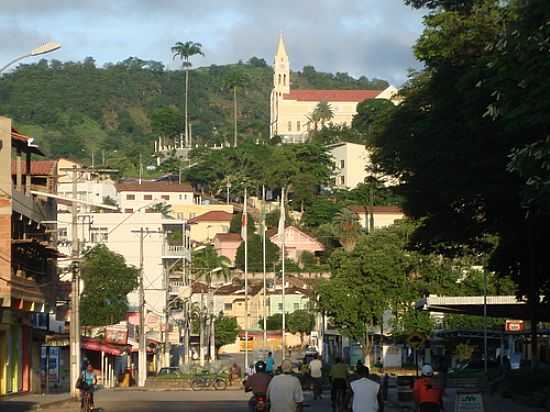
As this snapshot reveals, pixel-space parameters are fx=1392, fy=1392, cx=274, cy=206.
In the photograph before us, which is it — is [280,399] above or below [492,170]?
below

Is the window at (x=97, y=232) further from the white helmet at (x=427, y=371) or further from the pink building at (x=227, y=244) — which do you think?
the white helmet at (x=427, y=371)

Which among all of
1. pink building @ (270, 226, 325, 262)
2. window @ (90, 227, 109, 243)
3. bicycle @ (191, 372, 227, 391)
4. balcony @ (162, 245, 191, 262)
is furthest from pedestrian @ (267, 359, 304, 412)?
pink building @ (270, 226, 325, 262)

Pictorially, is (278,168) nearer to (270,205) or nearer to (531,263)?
(270,205)

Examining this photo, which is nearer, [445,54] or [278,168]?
[445,54]

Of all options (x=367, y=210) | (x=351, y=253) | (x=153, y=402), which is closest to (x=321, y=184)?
(x=367, y=210)

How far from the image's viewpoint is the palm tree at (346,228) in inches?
5580

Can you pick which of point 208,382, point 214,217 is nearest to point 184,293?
point 208,382

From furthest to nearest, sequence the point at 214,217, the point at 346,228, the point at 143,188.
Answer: the point at 143,188
the point at 214,217
the point at 346,228

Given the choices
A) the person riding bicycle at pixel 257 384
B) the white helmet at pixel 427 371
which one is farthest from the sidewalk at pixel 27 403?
the white helmet at pixel 427 371

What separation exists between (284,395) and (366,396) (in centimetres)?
130

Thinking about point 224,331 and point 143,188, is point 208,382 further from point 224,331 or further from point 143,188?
point 143,188

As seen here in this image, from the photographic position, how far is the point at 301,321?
474 feet

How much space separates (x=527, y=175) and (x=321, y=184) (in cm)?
17105

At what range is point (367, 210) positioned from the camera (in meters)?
164
